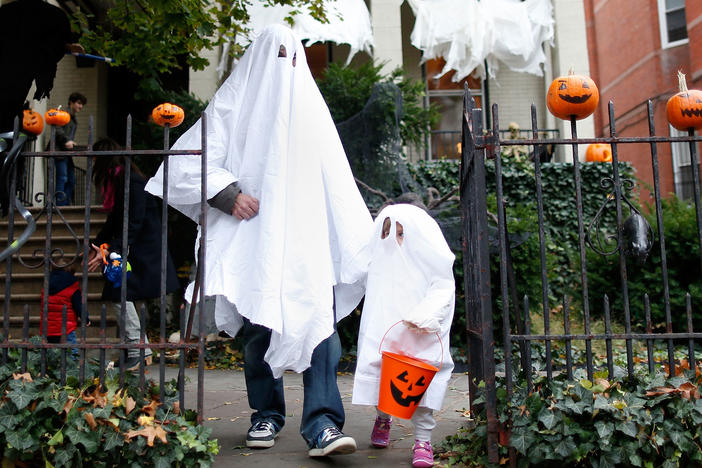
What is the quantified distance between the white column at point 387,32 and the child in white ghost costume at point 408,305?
25.8 ft

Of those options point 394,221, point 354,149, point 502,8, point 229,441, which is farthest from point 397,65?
point 229,441

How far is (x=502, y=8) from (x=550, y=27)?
3.16ft

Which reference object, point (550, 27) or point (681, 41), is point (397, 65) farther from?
point (681, 41)

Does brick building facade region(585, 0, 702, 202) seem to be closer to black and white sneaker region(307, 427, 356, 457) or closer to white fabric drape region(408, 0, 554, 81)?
white fabric drape region(408, 0, 554, 81)

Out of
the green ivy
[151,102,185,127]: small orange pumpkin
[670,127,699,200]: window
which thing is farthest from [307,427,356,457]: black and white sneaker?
[670,127,699,200]: window

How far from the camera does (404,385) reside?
3111mm

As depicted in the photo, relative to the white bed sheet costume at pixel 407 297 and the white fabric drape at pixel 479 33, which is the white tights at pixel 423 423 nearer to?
the white bed sheet costume at pixel 407 297

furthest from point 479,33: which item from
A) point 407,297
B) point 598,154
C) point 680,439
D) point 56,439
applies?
point 56,439

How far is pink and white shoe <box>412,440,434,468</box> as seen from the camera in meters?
3.05

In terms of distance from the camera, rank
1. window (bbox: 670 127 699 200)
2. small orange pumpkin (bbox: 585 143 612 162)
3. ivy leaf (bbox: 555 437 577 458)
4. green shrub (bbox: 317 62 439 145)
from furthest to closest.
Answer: window (bbox: 670 127 699 200) < small orange pumpkin (bbox: 585 143 612 162) < green shrub (bbox: 317 62 439 145) < ivy leaf (bbox: 555 437 577 458)

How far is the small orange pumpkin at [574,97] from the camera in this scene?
3127mm

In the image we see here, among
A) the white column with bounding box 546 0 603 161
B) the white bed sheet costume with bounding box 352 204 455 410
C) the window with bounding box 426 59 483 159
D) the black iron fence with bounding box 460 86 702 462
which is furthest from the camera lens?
the window with bounding box 426 59 483 159

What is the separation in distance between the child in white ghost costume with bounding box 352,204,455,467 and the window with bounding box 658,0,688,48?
52.7ft

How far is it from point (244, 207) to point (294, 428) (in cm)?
150
